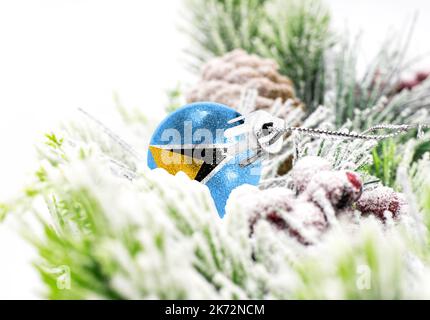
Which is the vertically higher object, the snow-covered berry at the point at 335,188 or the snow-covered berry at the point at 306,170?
the snow-covered berry at the point at 306,170

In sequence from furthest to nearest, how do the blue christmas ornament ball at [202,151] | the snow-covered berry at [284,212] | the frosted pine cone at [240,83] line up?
the frosted pine cone at [240,83]
the blue christmas ornament ball at [202,151]
the snow-covered berry at [284,212]

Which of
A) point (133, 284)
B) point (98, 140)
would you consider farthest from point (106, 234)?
point (98, 140)

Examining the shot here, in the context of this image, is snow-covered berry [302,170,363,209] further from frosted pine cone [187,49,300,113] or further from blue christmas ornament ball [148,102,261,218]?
frosted pine cone [187,49,300,113]

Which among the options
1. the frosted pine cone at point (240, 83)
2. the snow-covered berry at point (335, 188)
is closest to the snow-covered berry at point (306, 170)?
the snow-covered berry at point (335, 188)

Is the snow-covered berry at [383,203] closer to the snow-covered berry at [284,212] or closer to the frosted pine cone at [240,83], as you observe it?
the snow-covered berry at [284,212]

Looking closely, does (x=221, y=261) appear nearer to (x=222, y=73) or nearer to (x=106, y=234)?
(x=106, y=234)
